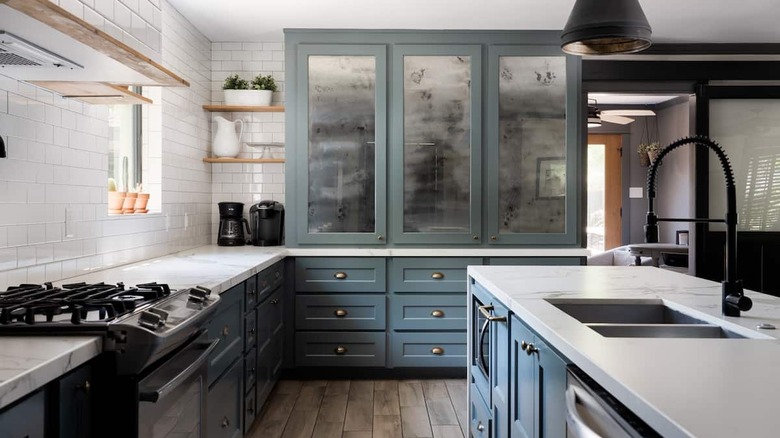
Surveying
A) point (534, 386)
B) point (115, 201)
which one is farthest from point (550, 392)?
point (115, 201)

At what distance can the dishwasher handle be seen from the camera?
982 millimetres

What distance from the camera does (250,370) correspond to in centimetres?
292

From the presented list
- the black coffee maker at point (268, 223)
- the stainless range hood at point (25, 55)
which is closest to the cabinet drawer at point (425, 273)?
the black coffee maker at point (268, 223)

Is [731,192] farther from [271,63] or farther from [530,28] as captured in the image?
[271,63]

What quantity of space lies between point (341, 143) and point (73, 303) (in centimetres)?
261

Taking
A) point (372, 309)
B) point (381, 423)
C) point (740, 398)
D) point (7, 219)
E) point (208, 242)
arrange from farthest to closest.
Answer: point (208, 242), point (372, 309), point (381, 423), point (7, 219), point (740, 398)

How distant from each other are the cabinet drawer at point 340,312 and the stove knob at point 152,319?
7.66 ft

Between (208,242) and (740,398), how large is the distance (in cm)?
395

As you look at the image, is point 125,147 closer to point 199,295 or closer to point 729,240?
point 199,295

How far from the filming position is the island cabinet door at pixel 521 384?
1.65 meters

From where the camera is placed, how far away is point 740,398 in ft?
2.80

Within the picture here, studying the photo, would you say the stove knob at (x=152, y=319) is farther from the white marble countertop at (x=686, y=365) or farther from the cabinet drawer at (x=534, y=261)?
the cabinet drawer at (x=534, y=261)

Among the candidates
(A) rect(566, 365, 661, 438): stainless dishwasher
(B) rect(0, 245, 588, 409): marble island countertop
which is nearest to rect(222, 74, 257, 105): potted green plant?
(B) rect(0, 245, 588, 409): marble island countertop

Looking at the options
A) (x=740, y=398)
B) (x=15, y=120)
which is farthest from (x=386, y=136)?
(x=740, y=398)
